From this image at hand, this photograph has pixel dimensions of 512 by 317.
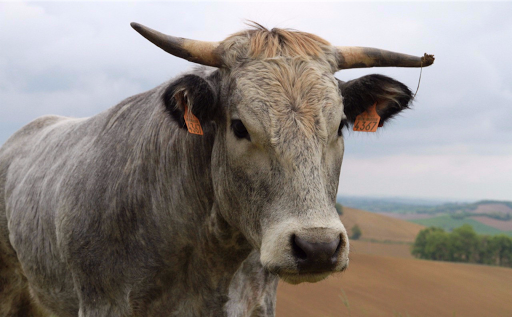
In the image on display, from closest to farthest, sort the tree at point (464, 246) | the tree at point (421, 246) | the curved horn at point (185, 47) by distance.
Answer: the curved horn at point (185, 47) → the tree at point (464, 246) → the tree at point (421, 246)

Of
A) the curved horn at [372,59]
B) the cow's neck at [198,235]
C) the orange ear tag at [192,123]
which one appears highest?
the curved horn at [372,59]

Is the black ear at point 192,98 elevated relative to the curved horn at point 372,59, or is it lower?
lower

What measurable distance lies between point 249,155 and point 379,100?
1.37 m

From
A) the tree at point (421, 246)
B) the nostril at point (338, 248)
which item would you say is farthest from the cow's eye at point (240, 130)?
the tree at point (421, 246)

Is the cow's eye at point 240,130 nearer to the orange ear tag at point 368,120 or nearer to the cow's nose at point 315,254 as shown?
the cow's nose at point 315,254

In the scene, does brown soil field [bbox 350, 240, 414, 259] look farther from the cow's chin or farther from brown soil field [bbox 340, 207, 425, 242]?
the cow's chin

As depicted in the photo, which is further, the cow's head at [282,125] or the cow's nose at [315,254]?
the cow's head at [282,125]

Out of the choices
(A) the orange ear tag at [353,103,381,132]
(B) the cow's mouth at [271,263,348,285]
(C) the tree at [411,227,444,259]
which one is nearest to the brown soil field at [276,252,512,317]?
(A) the orange ear tag at [353,103,381,132]

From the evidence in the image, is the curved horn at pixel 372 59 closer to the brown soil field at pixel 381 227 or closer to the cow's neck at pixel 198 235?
the cow's neck at pixel 198 235

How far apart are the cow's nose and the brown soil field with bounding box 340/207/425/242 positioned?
49764 mm

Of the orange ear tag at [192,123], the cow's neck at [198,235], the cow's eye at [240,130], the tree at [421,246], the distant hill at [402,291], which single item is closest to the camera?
the cow's eye at [240,130]

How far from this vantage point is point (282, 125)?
283cm

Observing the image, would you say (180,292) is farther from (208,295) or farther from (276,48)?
(276,48)

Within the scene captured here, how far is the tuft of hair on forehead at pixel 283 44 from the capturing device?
10.7 ft
